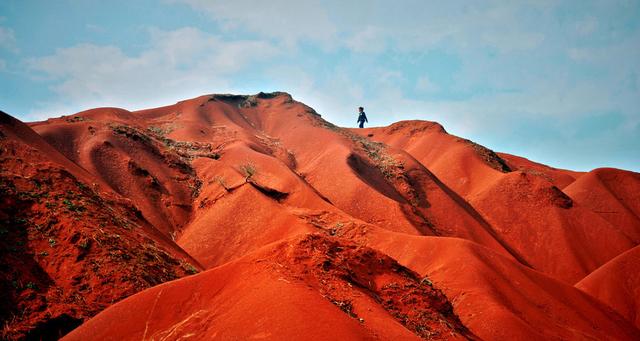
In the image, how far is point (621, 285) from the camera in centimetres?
2441

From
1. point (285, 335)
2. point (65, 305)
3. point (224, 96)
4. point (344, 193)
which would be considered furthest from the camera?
point (224, 96)

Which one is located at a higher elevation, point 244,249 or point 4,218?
point 4,218

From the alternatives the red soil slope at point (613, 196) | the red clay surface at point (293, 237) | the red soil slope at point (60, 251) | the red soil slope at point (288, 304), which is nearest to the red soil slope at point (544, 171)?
the red soil slope at point (613, 196)

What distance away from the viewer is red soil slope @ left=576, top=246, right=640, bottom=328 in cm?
2327

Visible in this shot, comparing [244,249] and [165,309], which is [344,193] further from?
[165,309]

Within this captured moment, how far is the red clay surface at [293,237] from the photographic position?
8.80 meters

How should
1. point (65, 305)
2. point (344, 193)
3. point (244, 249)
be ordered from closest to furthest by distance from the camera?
point (65, 305) → point (244, 249) → point (344, 193)

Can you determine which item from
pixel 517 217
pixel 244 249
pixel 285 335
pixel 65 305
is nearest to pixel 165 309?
pixel 285 335

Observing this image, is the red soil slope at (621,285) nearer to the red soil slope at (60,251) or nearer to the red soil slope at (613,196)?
the red soil slope at (613,196)

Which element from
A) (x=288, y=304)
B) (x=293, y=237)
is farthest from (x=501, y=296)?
(x=288, y=304)

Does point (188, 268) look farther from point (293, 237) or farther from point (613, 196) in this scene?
point (613, 196)

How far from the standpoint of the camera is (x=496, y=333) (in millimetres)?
13352

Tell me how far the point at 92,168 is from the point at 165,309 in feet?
69.4

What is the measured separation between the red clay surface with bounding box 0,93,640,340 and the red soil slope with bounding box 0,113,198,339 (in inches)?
2.4
